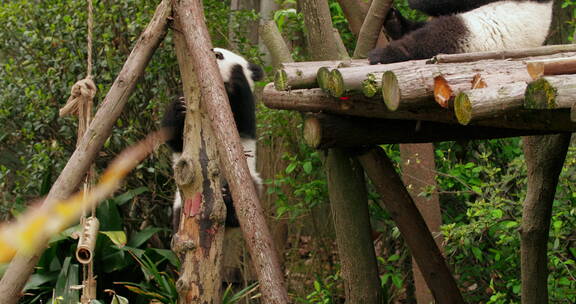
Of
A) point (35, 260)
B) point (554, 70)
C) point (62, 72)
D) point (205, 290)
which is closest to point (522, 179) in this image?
point (205, 290)

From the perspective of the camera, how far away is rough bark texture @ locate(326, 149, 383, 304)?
3762 mm

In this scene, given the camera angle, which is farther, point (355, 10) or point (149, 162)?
point (149, 162)

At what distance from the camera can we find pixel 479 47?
3162 mm

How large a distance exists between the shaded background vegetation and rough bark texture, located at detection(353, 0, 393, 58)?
4.56 ft

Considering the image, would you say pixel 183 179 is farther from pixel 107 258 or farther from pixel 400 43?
pixel 107 258

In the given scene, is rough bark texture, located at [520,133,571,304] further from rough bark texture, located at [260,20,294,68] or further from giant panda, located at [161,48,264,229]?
giant panda, located at [161,48,264,229]

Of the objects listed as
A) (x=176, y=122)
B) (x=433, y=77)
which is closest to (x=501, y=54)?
(x=433, y=77)

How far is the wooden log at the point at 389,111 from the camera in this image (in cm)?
217

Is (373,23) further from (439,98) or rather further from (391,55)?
(439,98)

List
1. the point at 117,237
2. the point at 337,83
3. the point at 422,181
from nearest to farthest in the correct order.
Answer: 1. the point at 337,83
2. the point at 422,181
3. the point at 117,237

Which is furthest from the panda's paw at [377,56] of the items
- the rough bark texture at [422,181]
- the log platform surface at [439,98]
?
the rough bark texture at [422,181]

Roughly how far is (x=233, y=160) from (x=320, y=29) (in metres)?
1.32

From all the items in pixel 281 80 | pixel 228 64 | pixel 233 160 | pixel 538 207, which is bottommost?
pixel 538 207

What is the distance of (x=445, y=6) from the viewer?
3703 mm
